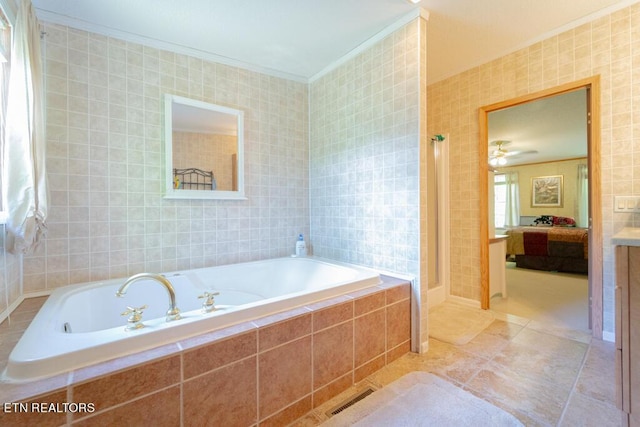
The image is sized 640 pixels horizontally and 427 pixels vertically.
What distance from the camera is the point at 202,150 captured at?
2.38 m

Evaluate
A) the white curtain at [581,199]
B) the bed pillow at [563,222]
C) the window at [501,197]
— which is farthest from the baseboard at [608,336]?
the window at [501,197]

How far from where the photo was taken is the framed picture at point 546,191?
693cm

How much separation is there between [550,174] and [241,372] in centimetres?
881

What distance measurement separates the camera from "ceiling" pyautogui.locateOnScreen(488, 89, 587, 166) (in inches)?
139

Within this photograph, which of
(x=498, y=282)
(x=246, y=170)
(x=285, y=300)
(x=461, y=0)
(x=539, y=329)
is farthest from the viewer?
(x=498, y=282)

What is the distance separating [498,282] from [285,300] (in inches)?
106

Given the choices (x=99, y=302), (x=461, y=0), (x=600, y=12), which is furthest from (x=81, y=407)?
(x=600, y=12)

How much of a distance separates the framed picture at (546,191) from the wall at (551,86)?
604cm

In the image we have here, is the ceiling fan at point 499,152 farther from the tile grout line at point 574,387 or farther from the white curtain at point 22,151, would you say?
the white curtain at point 22,151

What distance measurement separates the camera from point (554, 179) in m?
7.01

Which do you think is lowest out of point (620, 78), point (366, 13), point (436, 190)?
point (436, 190)

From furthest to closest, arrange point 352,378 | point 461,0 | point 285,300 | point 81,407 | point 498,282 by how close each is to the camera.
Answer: point 498,282, point 461,0, point 352,378, point 285,300, point 81,407

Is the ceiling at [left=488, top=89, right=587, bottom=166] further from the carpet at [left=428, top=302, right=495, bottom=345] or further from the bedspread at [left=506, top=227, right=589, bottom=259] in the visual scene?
the carpet at [left=428, top=302, right=495, bottom=345]

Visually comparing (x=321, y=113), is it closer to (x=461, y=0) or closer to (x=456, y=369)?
(x=461, y=0)
